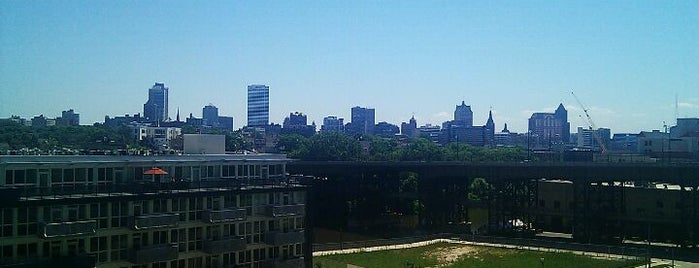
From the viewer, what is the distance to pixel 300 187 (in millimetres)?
44375

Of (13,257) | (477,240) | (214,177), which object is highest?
(214,177)

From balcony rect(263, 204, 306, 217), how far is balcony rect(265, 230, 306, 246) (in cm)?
114

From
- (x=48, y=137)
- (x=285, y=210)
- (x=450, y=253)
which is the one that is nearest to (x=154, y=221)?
(x=285, y=210)

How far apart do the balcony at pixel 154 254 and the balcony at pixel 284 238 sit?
692 cm

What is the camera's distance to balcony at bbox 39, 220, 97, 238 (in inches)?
1236

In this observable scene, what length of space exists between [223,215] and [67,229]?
918cm

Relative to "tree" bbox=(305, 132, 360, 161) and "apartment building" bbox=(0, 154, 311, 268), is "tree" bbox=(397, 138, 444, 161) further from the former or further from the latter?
"apartment building" bbox=(0, 154, 311, 268)

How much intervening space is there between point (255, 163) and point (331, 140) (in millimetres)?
140036

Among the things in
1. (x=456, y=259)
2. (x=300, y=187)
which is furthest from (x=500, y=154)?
(x=300, y=187)

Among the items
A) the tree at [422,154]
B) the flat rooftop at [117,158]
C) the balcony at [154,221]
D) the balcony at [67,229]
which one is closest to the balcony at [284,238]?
the flat rooftop at [117,158]

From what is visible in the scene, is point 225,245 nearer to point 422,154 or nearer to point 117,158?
point 117,158

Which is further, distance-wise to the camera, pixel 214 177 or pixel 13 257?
pixel 214 177

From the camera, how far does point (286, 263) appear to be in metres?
42.4

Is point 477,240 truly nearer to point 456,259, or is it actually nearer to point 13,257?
point 456,259
